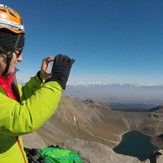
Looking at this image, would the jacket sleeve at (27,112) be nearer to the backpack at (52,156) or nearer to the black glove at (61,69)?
the black glove at (61,69)

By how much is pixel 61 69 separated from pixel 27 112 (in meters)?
1.22

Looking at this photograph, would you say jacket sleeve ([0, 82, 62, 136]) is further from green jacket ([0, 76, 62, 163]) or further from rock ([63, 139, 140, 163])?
rock ([63, 139, 140, 163])

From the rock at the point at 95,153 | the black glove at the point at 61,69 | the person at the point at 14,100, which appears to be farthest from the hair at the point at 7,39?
the rock at the point at 95,153

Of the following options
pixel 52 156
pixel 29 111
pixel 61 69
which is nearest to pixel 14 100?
pixel 29 111

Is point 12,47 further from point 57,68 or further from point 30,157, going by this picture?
point 30,157

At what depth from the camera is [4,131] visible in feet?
16.4

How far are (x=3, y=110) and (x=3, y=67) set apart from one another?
3.34 feet

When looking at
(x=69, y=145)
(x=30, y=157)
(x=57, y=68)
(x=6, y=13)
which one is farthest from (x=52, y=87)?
(x=69, y=145)

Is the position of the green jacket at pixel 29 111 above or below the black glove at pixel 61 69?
below

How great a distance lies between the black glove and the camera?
17.4ft

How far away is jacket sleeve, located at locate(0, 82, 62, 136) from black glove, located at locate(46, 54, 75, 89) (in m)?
0.38

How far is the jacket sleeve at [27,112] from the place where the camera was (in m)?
4.75

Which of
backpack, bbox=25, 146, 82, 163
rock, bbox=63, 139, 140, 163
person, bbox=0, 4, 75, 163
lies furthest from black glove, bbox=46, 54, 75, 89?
rock, bbox=63, 139, 140, 163

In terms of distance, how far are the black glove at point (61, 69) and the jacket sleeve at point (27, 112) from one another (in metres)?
0.38
